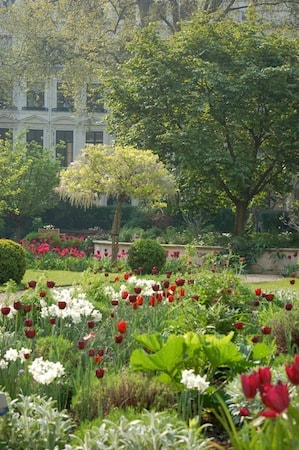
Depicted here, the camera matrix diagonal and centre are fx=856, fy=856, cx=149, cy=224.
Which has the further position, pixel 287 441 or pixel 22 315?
pixel 22 315

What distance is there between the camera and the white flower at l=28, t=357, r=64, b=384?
4.89 m

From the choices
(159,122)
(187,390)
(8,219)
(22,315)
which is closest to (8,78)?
(8,219)

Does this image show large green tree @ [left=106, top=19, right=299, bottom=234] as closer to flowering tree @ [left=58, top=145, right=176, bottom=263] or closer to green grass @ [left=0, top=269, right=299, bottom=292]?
flowering tree @ [left=58, top=145, right=176, bottom=263]

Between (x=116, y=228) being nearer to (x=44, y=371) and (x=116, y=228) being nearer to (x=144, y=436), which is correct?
(x=44, y=371)

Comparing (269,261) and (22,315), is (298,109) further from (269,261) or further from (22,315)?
(22,315)

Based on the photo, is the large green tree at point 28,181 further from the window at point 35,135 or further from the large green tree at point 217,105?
the window at point 35,135

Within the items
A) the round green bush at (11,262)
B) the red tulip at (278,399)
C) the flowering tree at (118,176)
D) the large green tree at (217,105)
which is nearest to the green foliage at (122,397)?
the red tulip at (278,399)

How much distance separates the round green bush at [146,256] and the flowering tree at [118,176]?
1096 mm

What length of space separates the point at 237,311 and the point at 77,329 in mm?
1509

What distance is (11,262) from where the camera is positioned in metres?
16.1

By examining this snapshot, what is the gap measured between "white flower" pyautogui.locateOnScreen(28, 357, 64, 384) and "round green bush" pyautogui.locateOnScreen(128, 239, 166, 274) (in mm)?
13563

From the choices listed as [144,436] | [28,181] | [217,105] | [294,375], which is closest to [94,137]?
[28,181]

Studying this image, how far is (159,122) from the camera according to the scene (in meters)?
23.9

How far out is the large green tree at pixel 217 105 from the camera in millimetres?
22703
